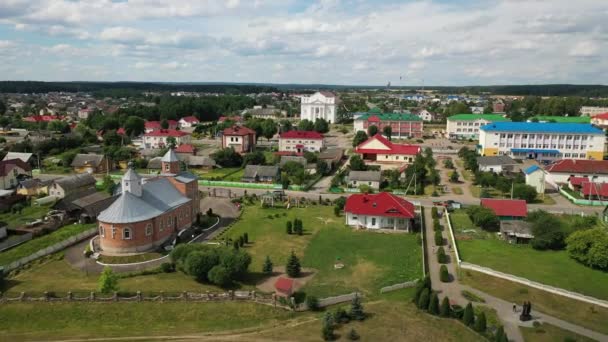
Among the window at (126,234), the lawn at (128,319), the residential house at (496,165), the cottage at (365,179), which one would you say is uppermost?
the residential house at (496,165)

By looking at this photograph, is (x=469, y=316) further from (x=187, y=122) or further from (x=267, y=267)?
(x=187, y=122)

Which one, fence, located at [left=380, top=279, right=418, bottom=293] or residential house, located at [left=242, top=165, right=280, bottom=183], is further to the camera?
residential house, located at [left=242, top=165, right=280, bottom=183]

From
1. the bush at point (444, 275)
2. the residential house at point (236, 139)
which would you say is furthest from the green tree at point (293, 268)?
the residential house at point (236, 139)

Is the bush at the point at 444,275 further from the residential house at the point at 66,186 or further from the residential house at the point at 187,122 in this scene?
the residential house at the point at 187,122

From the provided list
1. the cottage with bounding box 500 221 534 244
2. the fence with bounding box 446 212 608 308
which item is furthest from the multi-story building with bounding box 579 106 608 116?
the fence with bounding box 446 212 608 308

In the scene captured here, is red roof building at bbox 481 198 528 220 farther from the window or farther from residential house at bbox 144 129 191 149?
residential house at bbox 144 129 191 149

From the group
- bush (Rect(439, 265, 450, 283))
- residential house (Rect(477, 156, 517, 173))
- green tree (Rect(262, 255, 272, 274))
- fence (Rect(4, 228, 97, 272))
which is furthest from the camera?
residential house (Rect(477, 156, 517, 173))
